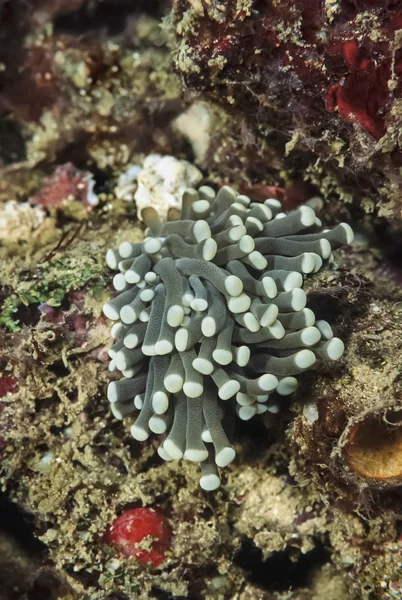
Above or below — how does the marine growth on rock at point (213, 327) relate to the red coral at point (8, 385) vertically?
above

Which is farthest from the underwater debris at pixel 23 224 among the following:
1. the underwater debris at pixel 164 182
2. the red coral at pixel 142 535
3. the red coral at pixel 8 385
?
the red coral at pixel 142 535

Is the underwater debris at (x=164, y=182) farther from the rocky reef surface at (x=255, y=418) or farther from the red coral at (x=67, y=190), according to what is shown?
the red coral at (x=67, y=190)

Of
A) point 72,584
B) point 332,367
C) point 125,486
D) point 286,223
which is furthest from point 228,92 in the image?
point 72,584

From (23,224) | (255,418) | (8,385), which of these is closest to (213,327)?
(255,418)

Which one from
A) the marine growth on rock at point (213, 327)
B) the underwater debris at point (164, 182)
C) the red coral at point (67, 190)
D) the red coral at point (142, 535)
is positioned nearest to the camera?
the marine growth on rock at point (213, 327)

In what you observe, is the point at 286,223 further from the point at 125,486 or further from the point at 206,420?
the point at 125,486

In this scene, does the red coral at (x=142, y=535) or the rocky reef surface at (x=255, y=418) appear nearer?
the rocky reef surface at (x=255, y=418)

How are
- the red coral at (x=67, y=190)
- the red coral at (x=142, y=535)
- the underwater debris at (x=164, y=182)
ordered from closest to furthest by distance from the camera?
1. the red coral at (x=142, y=535)
2. the underwater debris at (x=164, y=182)
3. the red coral at (x=67, y=190)

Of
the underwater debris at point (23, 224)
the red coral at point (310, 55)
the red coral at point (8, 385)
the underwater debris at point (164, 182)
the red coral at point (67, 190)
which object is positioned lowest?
the red coral at point (8, 385)

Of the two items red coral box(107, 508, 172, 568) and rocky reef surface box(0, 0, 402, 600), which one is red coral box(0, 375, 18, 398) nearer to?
rocky reef surface box(0, 0, 402, 600)

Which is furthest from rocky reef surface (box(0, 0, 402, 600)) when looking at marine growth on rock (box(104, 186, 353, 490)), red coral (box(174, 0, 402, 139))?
marine growth on rock (box(104, 186, 353, 490))
